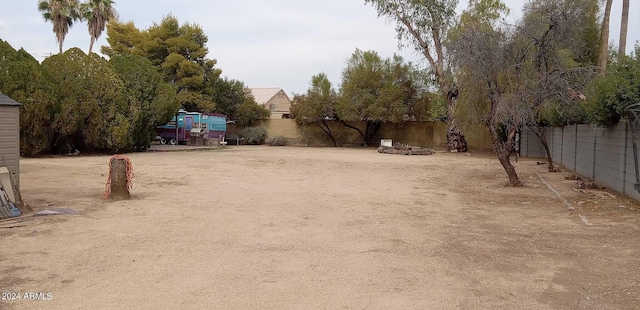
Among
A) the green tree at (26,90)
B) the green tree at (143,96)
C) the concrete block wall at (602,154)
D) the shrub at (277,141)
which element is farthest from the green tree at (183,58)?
the concrete block wall at (602,154)

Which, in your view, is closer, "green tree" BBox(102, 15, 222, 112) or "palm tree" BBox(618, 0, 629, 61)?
"palm tree" BBox(618, 0, 629, 61)

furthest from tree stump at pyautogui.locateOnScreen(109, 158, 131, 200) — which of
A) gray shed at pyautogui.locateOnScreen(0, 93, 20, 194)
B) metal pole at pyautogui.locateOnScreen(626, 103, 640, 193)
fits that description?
metal pole at pyautogui.locateOnScreen(626, 103, 640, 193)

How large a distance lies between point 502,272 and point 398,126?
34.3 m

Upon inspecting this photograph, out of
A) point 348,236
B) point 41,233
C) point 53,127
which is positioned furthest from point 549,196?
point 53,127

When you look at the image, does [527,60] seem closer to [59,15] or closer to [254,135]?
[254,135]

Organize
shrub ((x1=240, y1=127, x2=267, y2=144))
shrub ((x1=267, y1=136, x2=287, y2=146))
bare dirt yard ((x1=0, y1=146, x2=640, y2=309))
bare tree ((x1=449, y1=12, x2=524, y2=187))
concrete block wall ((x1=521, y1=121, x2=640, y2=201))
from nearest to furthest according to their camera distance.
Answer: bare dirt yard ((x1=0, y1=146, x2=640, y2=309)), concrete block wall ((x1=521, y1=121, x2=640, y2=201)), bare tree ((x1=449, y1=12, x2=524, y2=187)), shrub ((x1=267, y1=136, x2=287, y2=146)), shrub ((x1=240, y1=127, x2=267, y2=144))

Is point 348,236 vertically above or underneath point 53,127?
underneath

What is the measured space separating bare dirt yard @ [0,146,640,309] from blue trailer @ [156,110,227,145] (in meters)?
22.9

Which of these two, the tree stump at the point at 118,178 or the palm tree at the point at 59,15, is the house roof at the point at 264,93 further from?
the tree stump at the point at 118,178

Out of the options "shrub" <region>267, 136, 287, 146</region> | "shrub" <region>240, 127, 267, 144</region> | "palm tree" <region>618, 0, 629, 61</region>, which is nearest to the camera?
"palm tree" <region>618, 0, 629, 61</region>

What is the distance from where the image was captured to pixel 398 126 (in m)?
39.3

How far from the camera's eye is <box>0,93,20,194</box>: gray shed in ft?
28.3

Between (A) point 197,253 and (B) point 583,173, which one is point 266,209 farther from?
(B) point 583,173

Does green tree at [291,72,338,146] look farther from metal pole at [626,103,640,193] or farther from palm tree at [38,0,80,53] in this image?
metal pole at [626,103,640,193]
